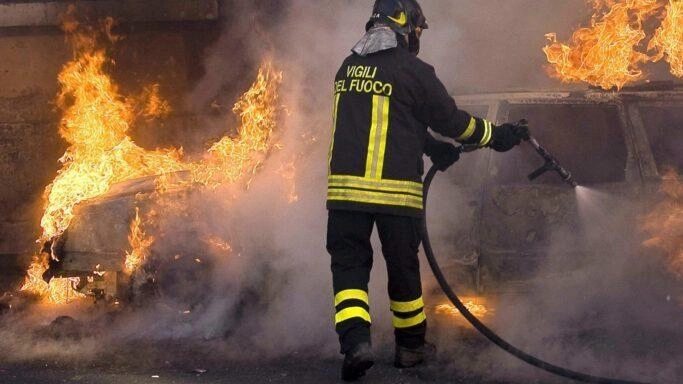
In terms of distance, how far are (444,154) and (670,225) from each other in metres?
1.61

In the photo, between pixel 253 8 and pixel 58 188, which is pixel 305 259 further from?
pixel 253 8

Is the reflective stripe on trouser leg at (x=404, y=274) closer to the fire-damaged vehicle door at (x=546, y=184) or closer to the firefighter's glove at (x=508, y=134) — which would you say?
the firefighter's glove at (x=508, y=134)

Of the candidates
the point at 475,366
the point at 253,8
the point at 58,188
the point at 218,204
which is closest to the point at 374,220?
the point at 475,366

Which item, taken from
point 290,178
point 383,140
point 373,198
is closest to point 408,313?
point 373,198

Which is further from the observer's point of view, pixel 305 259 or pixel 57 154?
pixel 57 154

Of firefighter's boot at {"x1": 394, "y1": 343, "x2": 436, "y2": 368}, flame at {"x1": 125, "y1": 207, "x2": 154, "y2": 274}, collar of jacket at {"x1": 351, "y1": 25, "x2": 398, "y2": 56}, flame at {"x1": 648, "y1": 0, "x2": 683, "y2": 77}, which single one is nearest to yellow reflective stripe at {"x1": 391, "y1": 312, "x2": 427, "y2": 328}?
firefighter's boot at {"x1": 394, "y1": 343, "x2": 436, "y2": 368}

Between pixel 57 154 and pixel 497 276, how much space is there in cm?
556

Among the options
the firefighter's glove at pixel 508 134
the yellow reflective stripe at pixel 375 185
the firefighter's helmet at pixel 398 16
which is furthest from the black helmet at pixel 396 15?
the yellow reflective stripe at pixel 375 185

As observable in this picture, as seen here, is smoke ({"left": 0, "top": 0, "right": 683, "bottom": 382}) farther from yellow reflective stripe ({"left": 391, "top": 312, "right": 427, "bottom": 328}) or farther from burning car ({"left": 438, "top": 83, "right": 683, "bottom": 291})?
yellow reflective stripe ({"left": 391, "top": 312, "right": 427, "bottom": 328})

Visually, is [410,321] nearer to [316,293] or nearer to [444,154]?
[444,154]

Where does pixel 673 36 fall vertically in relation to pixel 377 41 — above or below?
above

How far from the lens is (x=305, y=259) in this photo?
577 centimetres

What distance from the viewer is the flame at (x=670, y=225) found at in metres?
5.44

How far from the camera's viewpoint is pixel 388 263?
15.5 feet
